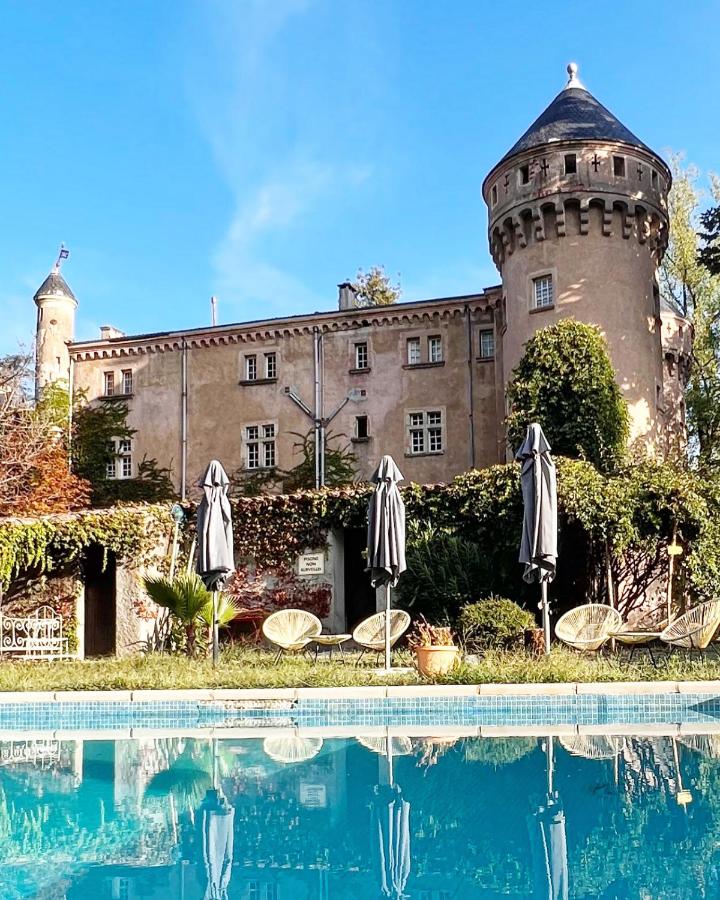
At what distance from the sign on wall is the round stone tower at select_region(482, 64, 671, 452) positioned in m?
10.3

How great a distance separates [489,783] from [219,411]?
88.3ft

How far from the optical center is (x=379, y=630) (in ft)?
52.6

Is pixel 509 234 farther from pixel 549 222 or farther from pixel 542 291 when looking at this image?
pixel 542 291

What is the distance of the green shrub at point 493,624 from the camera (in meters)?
16.0

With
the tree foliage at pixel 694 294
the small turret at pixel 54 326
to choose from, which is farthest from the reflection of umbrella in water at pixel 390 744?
the small turret at pixel 54 326

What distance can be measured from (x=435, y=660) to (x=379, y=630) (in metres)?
3.42

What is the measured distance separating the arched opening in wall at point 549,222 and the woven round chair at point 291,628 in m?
15.7

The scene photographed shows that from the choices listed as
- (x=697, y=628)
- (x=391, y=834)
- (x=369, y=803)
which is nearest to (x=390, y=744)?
(x=369, y=803)

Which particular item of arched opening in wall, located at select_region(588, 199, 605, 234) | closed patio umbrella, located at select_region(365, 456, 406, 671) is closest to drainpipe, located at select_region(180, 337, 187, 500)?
arched opening in wall, located at select_region(588, 199, 605, 234)

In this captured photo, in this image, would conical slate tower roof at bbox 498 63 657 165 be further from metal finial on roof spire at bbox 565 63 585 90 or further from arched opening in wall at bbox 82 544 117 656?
arched opening in wall at bbox 82 544 117 656

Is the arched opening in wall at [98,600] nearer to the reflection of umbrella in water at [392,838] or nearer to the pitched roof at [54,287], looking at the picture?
the reflection of umbrella in water at [392,838]

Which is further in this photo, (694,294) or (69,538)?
(694,294)

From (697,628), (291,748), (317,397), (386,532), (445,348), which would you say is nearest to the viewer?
(291,748)

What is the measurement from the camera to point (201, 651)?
18.2 metres
